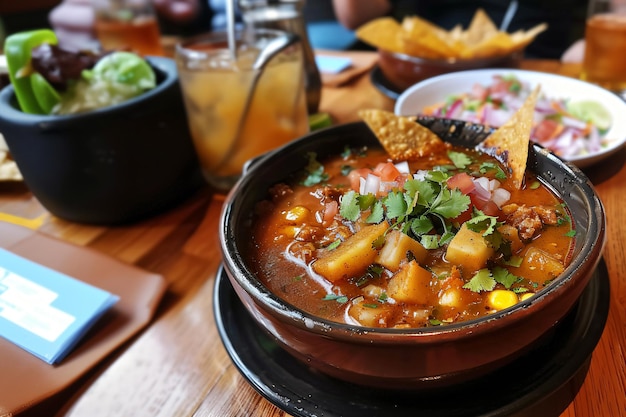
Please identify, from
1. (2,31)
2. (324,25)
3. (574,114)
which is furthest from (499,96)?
(2,31)

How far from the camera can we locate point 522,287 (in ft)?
3.24

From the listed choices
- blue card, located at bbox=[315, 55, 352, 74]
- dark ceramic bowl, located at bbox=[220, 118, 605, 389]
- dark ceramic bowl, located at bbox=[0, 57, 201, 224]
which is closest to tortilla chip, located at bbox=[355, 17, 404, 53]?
blue card, located at bbox=[315, 55, 352, 74]

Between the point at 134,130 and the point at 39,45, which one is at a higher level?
the point at 39,45

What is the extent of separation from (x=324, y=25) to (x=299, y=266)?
12.8ft

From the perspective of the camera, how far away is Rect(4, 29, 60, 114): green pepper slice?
65.8 inches

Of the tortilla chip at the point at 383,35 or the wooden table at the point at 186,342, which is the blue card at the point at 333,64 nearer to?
the tortilla chip at the point at 383,35

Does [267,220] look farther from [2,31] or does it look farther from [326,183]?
[2,31]

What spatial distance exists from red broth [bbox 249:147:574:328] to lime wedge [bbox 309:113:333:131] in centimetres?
85

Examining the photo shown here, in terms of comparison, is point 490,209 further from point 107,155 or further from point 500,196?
point 107,155

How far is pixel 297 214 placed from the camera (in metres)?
1.31

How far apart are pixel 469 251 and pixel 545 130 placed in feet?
3.85

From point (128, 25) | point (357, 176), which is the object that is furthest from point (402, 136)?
point (128, 25)

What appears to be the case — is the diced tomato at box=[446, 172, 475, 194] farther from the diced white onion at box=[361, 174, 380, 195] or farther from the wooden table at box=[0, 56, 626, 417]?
the wooden table at box=[0, 56, 626, 417]

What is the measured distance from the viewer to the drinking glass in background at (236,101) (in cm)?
173
